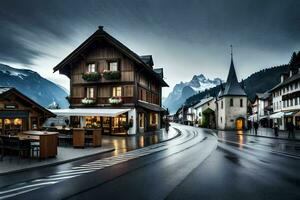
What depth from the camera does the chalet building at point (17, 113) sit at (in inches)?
605

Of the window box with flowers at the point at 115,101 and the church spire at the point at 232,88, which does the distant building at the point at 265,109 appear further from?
the window box with flowers at the point at 115,101

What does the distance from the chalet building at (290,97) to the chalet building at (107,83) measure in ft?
87.0

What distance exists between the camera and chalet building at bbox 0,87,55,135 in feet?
50.4

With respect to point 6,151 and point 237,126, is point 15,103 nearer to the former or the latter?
point 6,151

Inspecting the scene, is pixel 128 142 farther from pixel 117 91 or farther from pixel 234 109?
pixel 234 109

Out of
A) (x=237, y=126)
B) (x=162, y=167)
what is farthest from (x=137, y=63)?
(x=237, y=126)

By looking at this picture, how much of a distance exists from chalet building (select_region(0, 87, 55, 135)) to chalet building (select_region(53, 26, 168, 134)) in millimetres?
12723

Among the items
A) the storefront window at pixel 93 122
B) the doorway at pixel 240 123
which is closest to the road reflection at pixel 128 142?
the storefront window at pixel 93 122

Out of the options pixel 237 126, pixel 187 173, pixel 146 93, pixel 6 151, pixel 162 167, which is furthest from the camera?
pixel 237 126

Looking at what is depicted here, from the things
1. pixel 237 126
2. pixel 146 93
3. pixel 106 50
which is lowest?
pixel 237 126

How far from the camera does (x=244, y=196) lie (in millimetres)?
6898

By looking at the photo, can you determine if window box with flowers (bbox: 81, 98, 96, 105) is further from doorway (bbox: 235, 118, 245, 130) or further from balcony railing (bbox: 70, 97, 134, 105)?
doorway (bbox: 235, 118, 245, 130)

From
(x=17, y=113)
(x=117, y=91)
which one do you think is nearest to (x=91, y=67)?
(x=117, y=91)

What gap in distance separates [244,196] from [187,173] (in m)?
3.07
